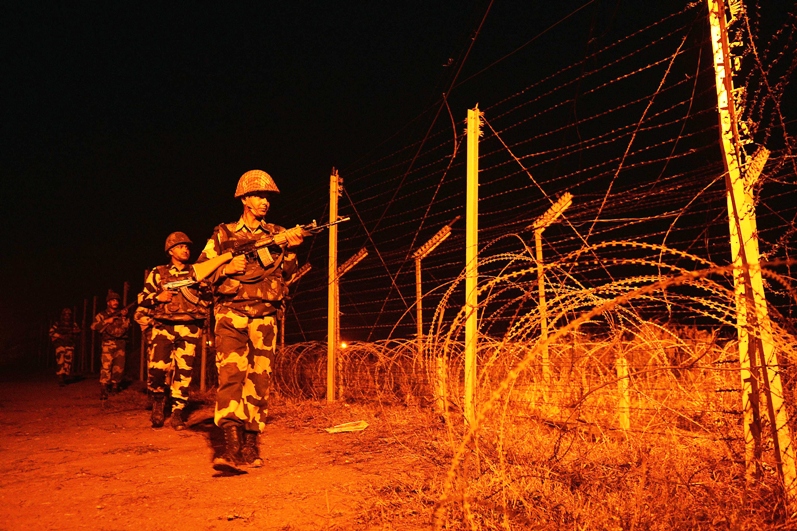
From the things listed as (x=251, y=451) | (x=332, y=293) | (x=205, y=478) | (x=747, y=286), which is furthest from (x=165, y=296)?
(x=747, y=286)

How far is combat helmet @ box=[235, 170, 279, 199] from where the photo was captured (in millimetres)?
4363

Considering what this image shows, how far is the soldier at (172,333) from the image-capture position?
6.21m

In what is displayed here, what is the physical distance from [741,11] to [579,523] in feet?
7.72

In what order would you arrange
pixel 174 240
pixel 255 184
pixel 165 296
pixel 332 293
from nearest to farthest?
1. pixel 255 184
2. pixel 165 296
3. pixel 174 240
4. pixel 332 293

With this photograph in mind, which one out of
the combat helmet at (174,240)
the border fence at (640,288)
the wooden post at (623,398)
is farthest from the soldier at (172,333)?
the wooden post at (623,398)

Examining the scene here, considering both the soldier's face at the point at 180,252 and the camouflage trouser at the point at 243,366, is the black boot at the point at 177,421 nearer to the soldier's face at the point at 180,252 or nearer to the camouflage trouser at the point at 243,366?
the soldier's face at the point at 180,252

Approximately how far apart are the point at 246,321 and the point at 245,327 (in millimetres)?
43

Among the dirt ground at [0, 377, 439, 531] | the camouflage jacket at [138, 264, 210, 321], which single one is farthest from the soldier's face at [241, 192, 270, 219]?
the camouflage jacket at [138, 264, 210, 321]

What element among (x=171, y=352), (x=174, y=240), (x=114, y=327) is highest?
(x=174, y=240)

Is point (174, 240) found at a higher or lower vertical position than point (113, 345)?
higher

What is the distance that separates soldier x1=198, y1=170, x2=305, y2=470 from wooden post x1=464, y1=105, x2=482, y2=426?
1256 mm

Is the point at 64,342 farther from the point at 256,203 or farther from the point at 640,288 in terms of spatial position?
the point at 640,288

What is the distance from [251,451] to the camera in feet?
13.5

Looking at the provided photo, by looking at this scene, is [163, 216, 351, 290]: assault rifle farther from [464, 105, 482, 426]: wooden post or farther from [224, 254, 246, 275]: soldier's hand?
[464, 105, 482, 426]: wooden post
